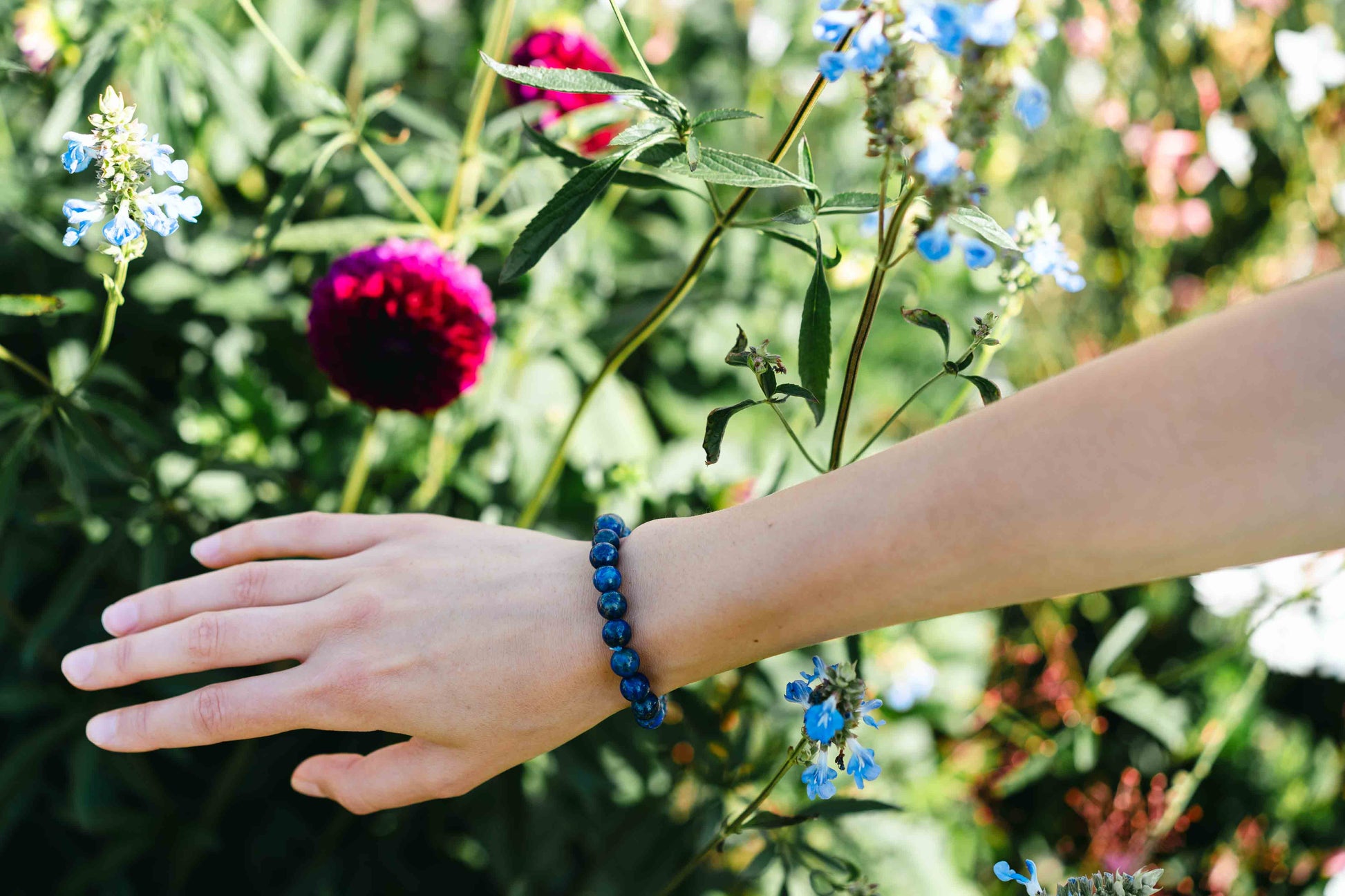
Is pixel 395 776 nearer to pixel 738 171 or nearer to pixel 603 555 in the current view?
pixel 603 555

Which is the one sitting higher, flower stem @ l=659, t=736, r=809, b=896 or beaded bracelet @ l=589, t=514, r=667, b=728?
beaded bracelet @ l=589, t=514, r=667, b=728

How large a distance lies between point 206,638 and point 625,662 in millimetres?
380

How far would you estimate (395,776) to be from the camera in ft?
2.55

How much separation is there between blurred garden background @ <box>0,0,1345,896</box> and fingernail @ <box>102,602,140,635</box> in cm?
12

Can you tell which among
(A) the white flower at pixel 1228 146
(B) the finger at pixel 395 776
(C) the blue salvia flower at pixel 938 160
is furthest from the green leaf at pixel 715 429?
(A) the white flower at pixel 1228 146

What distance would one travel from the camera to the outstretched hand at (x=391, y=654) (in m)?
0.73

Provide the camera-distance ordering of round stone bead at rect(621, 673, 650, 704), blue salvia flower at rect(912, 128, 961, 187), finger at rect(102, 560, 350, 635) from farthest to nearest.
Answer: finger at rect(102, 560, 350, 635), round stone bead at rect(621, 673, 650, 704), blue salvia flower at rect(912, 128, 961, 187)

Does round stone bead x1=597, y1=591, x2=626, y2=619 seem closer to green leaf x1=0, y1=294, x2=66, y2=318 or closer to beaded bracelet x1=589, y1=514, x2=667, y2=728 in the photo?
beaded bracelet x1=589, y1=514, x2=667, y2=728

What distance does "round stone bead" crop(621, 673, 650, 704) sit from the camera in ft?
2.35

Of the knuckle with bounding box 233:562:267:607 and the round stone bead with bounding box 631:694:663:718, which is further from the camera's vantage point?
the knuckle with bounding box 233:562:267:607

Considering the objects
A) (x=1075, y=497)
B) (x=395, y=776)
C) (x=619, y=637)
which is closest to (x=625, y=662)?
(x=619, y=637)

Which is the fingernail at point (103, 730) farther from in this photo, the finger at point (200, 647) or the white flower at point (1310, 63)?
the white flower at point (1310, 63)

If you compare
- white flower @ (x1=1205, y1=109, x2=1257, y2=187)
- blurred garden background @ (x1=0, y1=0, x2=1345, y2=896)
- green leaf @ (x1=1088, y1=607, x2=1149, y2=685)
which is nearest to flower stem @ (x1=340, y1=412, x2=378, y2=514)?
blurred garden background @ (x1=0, y1=0, x2=1345, y2=896)

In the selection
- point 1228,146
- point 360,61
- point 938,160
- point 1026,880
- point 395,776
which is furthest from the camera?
point 1228,146
